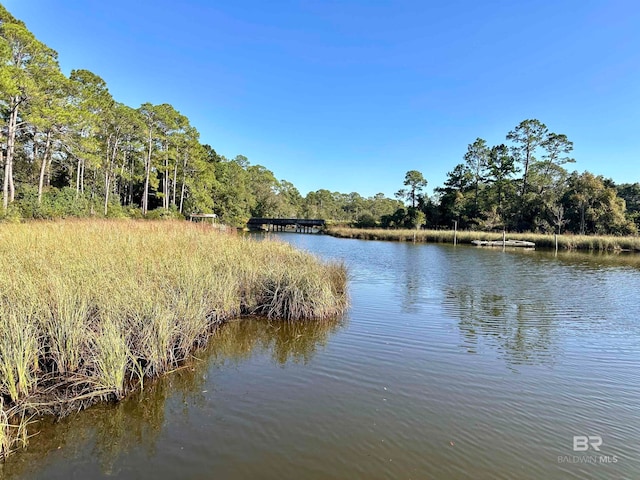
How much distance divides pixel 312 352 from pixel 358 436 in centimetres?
222

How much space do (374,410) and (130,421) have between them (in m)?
2.40

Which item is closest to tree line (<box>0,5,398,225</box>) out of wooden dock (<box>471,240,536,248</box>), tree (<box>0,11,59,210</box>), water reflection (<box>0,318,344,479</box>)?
tree (<box>0,11,59,210</box>)

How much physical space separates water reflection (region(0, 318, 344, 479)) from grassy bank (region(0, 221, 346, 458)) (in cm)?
16

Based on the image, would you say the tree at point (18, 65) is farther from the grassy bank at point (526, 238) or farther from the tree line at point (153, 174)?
the grassy bank at point (526, 238)

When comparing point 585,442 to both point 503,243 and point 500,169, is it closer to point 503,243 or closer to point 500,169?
point 503,243

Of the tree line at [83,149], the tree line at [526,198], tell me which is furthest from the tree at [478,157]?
the tree line at [83,149]

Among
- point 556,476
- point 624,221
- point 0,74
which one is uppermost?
point 0,74

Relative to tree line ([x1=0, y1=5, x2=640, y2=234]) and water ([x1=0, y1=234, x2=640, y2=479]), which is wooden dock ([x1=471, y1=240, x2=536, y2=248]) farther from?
water ([x1=0, y1=234, x2=640, y2=479])

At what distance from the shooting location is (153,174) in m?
37.8

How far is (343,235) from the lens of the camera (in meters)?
47.7

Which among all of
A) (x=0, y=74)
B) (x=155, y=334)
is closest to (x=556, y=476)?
(x=155, y=334)

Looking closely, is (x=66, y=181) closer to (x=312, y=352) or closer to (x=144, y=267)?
(x=144, y=267)

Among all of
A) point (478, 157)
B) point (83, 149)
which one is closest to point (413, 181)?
point (478, 157)

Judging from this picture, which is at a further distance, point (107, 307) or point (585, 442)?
point (107, 307)
